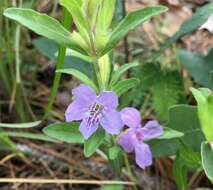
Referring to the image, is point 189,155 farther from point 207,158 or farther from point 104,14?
point 104,14

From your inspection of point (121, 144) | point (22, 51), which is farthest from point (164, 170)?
point (22, 51)

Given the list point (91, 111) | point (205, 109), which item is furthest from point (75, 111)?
point (205, 109)

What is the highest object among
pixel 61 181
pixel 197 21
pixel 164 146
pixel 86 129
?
pixel 197 21

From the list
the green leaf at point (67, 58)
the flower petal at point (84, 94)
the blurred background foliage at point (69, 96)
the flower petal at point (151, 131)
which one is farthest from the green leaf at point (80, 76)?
the green leaf at point (67, 58)

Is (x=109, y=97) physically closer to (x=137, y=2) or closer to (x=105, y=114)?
(x=105, y=114)

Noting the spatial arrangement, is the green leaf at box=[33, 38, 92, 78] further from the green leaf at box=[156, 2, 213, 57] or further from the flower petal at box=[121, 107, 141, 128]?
the flower petal at box=[121, 107, 141, 128]

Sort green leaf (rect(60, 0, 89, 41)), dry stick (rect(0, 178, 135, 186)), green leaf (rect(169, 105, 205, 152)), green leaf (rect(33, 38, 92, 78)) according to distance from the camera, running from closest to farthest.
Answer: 1. green leaf (rect(60, 0, 89, 41))
2. green leaf (rect(169, 105, 205, 152))
3. dry stick (rect(0, 178, 135, 186))
4. green leaf (rect(33, 38, 92, 78))

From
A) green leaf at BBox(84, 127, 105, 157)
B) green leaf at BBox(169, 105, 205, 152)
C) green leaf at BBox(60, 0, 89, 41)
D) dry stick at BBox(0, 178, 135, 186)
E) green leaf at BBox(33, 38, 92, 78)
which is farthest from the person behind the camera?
green leaf at BBox(33, 38, 92, 78)

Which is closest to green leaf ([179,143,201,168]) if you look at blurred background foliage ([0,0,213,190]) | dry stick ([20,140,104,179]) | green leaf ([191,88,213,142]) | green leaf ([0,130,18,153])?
blurred background foliage ([0,0,213,190])
